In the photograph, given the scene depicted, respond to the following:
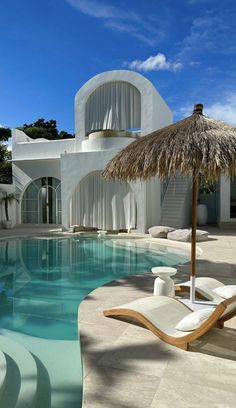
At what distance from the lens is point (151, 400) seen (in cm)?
299

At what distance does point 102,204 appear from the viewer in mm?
18484

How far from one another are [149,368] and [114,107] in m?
16.9

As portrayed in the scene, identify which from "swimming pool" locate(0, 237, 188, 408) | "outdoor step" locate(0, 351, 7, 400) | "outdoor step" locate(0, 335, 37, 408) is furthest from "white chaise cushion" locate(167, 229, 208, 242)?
"outdoor step" locate(0, 351, 7, 400)

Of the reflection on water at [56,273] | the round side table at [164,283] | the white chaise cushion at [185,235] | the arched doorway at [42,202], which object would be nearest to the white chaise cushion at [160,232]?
the white chaise cushion at [185,235]

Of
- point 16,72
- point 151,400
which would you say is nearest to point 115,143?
point 16,72

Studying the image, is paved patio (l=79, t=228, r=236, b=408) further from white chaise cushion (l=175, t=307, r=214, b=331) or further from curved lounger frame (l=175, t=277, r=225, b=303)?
curved lounger frame (l=175, t=277, r=225, b=303)

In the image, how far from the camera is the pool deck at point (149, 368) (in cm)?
301

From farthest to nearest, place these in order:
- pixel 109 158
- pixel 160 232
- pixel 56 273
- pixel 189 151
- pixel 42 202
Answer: pixel 42 202 < pixel 109 158 < pixel 160 232 < pixel 56 273 < pixel 189 151

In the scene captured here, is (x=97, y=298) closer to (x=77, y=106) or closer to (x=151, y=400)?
(x=151, y=400)

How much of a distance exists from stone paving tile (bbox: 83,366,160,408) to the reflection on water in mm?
1857

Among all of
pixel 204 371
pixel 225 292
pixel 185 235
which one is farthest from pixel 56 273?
pixel 204 371

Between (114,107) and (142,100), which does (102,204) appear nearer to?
(114,107)

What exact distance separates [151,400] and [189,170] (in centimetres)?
300

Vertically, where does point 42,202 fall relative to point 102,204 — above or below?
above
